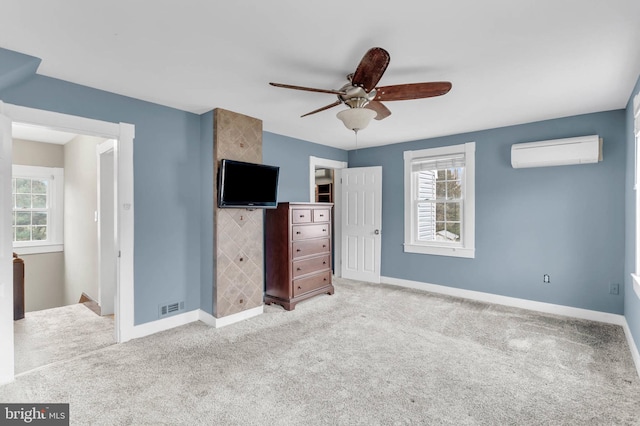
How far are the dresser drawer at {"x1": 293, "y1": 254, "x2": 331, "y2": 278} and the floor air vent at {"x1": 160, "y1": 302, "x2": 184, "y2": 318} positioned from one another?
4.62 feet

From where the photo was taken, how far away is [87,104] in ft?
9.43

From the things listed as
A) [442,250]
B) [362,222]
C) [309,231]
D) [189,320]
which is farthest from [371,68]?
[362,222]

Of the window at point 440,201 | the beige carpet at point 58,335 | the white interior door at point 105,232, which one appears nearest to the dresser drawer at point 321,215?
the window at point 440,201

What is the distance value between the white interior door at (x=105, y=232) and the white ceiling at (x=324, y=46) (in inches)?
54.4

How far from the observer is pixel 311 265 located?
14.8 feet

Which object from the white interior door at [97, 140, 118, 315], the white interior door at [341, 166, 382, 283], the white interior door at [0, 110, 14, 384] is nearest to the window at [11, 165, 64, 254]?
the white interior door at [97, 140, 118, 315]

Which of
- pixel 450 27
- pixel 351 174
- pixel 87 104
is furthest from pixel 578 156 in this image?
pixel 87 104

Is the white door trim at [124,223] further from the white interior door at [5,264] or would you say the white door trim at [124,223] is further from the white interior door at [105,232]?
the white interior door at [105,232]

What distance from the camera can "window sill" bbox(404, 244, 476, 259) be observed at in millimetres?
4570

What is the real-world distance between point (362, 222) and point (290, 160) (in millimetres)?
1705

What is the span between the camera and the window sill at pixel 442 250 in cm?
457

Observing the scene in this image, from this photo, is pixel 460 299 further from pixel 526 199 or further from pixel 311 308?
pixel 311 308

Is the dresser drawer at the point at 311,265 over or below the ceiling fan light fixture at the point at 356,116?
below

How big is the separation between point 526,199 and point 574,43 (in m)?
2.40
